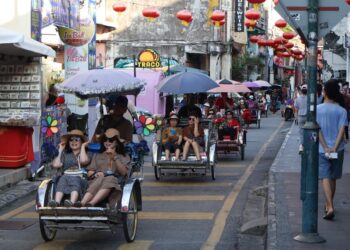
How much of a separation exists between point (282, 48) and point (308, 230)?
27856mm

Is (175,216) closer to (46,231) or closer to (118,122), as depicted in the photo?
(118,122)

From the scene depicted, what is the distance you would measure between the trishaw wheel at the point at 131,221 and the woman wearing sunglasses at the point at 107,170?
0.23m

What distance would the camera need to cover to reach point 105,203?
25.3ft

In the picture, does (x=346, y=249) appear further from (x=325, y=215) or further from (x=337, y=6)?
(x=337, y=6)

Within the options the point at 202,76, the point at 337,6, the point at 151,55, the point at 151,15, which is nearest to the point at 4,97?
the point at 202,76

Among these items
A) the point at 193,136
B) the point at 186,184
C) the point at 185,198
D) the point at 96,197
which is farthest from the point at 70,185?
the point at 193,136

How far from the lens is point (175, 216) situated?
9641mm

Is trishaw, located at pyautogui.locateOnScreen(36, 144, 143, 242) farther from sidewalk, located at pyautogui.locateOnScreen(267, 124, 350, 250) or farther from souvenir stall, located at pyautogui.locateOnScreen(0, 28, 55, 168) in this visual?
souvenir stall, located at pyautogui.locateOnScreen(0, 28, 55, 168)

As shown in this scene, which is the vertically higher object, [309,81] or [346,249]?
[309,81]

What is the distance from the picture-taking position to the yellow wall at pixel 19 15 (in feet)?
47.3

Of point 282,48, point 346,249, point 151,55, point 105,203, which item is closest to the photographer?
point 346,249

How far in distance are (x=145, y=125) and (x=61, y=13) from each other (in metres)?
5.10

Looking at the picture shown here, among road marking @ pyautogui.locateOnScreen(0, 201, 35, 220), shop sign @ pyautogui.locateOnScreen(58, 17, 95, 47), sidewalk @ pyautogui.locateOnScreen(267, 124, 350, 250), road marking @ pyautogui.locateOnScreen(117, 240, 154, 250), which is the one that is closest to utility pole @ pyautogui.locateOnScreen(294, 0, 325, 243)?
sidewalk @ pyautogui.locateOnScreen(267, 124, 350, 250)

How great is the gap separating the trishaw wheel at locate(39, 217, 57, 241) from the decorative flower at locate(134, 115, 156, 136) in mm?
5382
